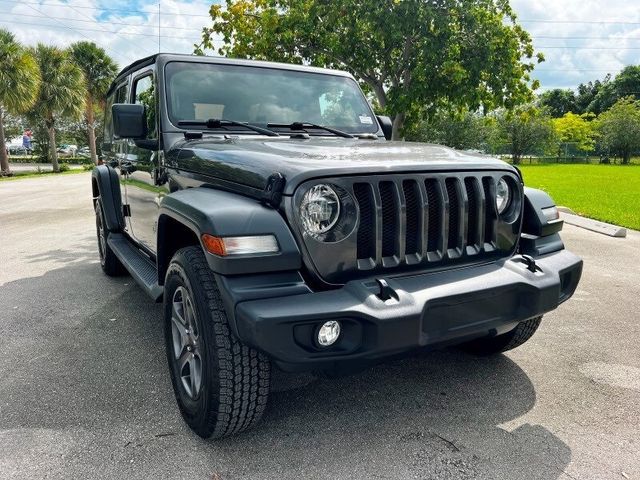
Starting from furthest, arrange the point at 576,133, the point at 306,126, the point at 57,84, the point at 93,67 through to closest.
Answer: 1. the point at 576,133
2. the point at 93,67
3. the point at 57,84
4. the point at 306,126

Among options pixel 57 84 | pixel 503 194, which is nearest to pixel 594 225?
pixel 503 194

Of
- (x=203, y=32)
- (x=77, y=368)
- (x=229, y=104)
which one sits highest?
(x=203, y=32)

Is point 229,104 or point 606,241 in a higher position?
point 229,104

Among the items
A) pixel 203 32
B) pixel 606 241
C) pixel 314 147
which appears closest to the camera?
pixel 314 147

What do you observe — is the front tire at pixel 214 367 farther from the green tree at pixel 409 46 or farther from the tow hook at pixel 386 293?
the green tree at pixel 409 46

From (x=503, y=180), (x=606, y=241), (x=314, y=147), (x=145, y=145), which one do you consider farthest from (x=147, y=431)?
(x=606, y=241)

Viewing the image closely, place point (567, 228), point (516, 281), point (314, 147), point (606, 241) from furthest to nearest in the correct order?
point (567, 228)
point (606, 241)
point (314, 147)
point (516, 281)

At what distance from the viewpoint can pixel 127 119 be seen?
126 inches

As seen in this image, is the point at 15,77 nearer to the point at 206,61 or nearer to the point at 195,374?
the point at 206,61

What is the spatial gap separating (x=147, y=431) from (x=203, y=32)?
35.2 feet

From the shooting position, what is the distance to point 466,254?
2.53 m

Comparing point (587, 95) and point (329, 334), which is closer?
point (329, 334)

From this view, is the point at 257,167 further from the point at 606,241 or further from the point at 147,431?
the point at 606,241

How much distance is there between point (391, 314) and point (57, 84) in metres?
32.4
